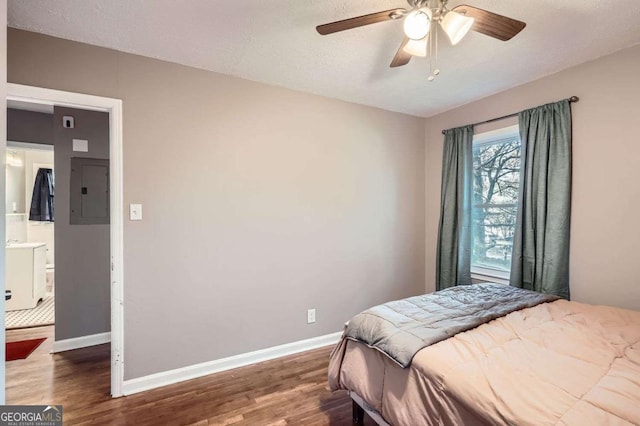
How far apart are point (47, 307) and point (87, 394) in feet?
9.02

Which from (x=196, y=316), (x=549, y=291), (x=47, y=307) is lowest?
(x=47, y=307)

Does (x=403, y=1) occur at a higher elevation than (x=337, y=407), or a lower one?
higher

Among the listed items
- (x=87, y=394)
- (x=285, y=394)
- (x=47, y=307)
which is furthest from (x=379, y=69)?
(x=47, y=307)

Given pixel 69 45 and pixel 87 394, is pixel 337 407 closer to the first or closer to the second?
pixel 87 394

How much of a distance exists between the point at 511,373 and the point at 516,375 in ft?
0.06

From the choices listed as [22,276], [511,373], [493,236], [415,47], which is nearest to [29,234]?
[22,276]

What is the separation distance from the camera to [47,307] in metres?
3.98

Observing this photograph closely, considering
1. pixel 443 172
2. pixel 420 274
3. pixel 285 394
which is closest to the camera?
pixel 285 394

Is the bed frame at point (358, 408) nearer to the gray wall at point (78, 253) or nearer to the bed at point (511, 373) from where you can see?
the bed at point (511, 373)

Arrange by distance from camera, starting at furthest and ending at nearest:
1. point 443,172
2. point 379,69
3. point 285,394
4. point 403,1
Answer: point 443,172 → point 379,69 → point 285,394 → point 403,1

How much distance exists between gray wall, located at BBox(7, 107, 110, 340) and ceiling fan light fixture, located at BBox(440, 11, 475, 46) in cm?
330

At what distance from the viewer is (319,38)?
6.43ft

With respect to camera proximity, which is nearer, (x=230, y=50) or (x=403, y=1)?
(x=403, y=1)

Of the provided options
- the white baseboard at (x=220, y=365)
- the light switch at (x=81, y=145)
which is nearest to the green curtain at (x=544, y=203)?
the white baseboard at (x=220, y=365)
